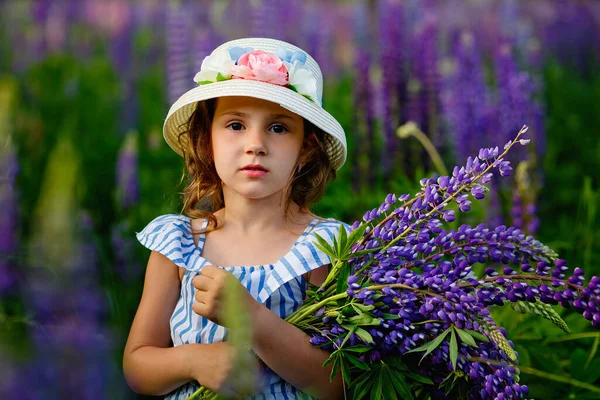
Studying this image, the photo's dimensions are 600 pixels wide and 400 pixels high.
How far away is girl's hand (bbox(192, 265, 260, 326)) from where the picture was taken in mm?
1501

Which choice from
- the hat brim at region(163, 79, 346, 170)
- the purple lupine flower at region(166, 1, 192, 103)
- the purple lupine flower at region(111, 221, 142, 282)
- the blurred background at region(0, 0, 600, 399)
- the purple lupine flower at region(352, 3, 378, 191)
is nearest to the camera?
the blurred background at region(0, 0, 600, 399)

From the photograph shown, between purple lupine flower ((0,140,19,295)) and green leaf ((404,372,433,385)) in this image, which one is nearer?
purple lupine flower ((0,140,19,295))

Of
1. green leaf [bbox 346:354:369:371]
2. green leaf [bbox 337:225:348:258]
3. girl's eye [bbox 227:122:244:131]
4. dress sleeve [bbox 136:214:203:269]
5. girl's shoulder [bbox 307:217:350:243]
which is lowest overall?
green leaf [bbox 346:354:369:371]

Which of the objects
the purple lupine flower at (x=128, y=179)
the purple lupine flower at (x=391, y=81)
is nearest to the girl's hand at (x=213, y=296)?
the purple lupine flower at (x=128, y=179)

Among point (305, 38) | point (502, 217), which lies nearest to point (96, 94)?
point (305, 38)

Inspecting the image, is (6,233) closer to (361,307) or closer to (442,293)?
(361,307)

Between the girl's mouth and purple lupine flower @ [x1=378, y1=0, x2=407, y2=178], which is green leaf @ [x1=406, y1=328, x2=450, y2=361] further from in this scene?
purple lupine flower @ [x1=378, y1=0, x2=407, y2=178]

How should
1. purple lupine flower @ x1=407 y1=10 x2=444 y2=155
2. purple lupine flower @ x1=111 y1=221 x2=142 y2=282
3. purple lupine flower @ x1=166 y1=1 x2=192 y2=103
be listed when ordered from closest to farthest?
purple lupine flower @ x1=111 y1=221 x2=142 y2=282, purple lupine flower @ x1=407 y1=10 x2=444 y2=155, purple lupine flower @ x1=166 y1=1 x2=192 y2=103

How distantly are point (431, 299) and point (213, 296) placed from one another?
0.40 meters

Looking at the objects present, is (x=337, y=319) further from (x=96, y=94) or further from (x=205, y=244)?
(x=96, y=94)

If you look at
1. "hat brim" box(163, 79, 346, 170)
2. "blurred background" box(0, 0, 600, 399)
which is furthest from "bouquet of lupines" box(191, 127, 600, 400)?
"blurred background" box(0, 0, 600, 399)

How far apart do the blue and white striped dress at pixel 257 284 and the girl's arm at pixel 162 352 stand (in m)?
0.03

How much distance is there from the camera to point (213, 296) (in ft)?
4.95

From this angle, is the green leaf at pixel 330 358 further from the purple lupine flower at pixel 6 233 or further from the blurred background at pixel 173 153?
Result: the purple lupine flower at pixel 6 233
